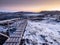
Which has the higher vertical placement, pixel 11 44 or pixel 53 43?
pixel 11 44

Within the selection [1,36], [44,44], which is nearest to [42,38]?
[44,44]

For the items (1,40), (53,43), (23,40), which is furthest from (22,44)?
(53,43)

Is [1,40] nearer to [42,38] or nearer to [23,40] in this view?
[23,40]

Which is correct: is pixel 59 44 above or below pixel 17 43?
below

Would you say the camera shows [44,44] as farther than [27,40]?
No

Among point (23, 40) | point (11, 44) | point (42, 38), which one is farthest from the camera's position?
point (42, 38)

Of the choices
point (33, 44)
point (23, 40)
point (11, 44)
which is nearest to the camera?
point (11, 44)

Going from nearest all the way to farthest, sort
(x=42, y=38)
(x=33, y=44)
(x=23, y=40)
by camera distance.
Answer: (x=33, y=44), (x=23, y=40), (x=42, y=38)

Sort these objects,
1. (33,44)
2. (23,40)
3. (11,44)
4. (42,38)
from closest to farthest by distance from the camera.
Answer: (11,44), (33,44), (23,40), (42,38)

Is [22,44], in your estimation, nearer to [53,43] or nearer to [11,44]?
[11,44]
